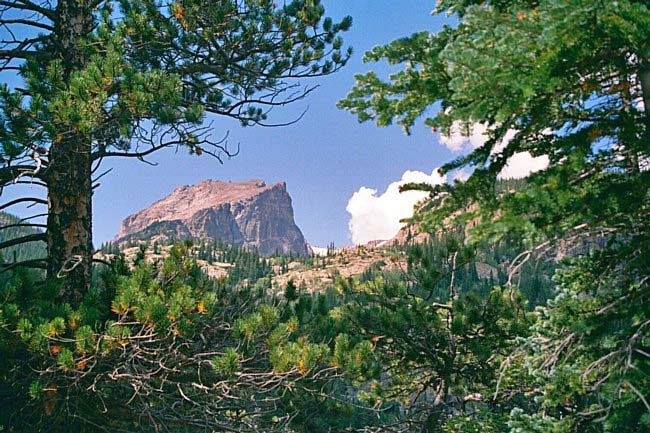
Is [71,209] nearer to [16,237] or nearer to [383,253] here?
[16,237]

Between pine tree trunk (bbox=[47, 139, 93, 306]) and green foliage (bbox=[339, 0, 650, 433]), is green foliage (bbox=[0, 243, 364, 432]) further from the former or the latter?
green foliage (bbox=[339, 0, 650, 433])

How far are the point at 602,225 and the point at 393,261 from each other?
13.8 feet

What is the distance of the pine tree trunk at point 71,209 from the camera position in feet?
18.2

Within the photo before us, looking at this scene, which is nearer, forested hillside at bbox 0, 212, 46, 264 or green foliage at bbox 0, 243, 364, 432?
green foliage at bbox 0, 243, 364, 432

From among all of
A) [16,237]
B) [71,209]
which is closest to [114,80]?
[71,209]

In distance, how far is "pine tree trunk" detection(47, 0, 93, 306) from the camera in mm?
5551

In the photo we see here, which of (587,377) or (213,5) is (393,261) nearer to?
(587,377)

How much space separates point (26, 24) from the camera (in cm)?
593

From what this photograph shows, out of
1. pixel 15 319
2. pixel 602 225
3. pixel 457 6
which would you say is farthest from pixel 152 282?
pixel 602 225

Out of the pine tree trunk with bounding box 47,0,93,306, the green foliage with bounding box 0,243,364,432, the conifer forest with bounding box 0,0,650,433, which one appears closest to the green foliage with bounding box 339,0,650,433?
the conifer forest with bounding box 0,0,650,433

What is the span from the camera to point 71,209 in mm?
5648

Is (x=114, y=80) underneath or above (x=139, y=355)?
above

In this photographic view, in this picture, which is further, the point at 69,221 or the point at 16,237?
the point at 16,237

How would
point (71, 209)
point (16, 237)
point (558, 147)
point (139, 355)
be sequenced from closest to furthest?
point (558, 147), point (139, 355), point (71, 209), point (16, 237)
